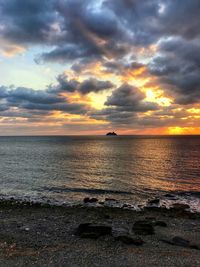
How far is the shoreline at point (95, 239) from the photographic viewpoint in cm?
1480

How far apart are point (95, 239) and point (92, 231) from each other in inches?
39.7

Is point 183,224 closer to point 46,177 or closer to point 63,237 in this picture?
point 63,237

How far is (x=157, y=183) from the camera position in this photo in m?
48.8

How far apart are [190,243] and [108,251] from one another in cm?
612

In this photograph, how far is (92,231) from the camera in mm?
19359

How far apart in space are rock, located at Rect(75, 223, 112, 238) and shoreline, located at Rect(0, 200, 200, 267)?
0.07 metres

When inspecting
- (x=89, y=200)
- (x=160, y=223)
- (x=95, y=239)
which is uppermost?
(x=95, y=239)

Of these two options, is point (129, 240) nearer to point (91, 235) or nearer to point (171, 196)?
point (91, 235)

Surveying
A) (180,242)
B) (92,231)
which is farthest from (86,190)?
(180,242)

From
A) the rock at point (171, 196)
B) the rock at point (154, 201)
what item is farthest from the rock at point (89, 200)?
the rock at point (171, 196)

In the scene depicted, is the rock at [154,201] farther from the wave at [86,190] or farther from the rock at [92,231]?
the rock at [92,231]

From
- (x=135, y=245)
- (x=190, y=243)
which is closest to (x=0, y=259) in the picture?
(x=135, y=245)

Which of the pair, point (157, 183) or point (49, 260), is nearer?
point (49, 260)

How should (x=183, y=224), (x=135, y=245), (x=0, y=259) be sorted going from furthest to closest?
(x=183, y=224)
(x=135, y=245)
(x=0, y=259)
